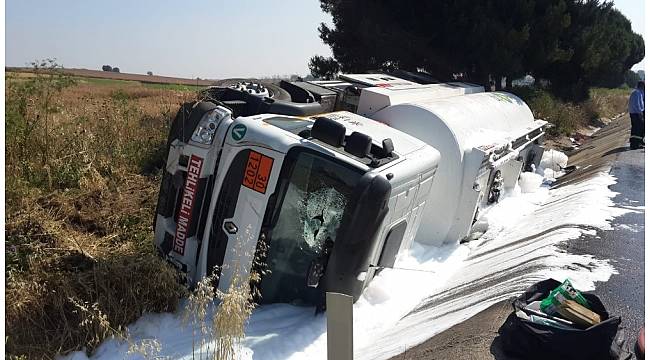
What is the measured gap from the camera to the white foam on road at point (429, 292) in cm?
393

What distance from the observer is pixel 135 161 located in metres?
7.58

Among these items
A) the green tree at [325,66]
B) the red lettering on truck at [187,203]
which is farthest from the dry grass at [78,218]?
the green tree at [325,66]

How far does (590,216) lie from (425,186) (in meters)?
2.86

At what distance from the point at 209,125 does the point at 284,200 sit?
947 mm

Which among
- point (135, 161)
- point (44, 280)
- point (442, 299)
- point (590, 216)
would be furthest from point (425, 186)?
point (135, 161)

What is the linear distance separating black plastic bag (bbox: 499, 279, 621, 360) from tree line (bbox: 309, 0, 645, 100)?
39.4ft

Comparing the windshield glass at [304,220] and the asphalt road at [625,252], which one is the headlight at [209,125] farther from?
the asphalt road at [625,252]

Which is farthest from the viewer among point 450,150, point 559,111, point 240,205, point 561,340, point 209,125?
point 559,111

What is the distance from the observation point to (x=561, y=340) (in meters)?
3.27

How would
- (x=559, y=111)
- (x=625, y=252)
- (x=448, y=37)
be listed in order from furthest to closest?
(x=559, y=111) < (x=448, y=37) < (x=625, y=252)

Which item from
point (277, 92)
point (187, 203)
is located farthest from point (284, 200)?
point (277, 92)

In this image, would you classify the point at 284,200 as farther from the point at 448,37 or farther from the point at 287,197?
the point at 448,37

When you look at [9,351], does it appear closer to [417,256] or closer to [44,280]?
[44,280]

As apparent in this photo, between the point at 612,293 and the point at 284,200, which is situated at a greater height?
the point at 284,200
